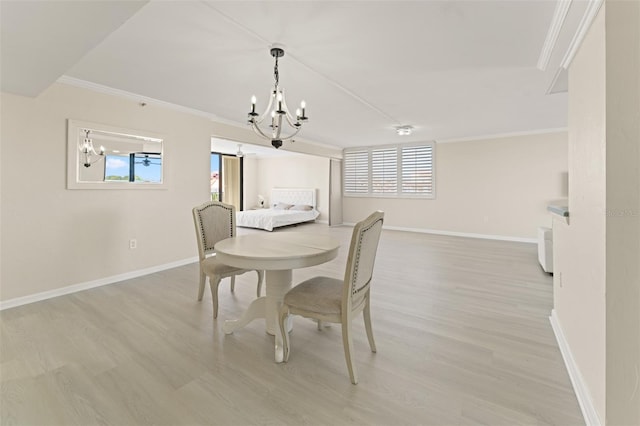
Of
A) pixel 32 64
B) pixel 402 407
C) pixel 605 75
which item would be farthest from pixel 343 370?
pixel 32 64

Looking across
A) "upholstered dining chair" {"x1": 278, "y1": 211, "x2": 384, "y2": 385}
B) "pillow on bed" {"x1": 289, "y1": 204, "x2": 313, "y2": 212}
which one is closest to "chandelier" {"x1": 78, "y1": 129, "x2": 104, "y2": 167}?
"upholstered dining chair" {"x1": 278, "y1": 211, "x2": 384, "y2": 385}

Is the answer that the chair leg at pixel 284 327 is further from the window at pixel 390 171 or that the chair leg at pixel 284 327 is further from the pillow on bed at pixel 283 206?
the pillow on bed at pixel 283 206

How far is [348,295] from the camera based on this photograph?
5.48 ft

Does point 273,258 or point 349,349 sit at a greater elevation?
point 273,258

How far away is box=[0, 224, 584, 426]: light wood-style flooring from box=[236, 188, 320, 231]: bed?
438 centimetres

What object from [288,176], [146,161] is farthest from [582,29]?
[288,176]

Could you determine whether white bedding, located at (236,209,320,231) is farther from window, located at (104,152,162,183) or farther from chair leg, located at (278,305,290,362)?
chair leg, located at (278,305,290,362)

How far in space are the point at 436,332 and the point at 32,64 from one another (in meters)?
3.63

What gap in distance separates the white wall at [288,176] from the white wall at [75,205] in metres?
5.05

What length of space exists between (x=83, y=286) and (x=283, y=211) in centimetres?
557

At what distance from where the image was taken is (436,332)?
2.27m

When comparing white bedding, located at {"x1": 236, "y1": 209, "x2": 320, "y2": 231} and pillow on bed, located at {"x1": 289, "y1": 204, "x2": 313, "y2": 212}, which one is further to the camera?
pillow on bed, located at {"x1": 289, "y1": 204, "x2": 313, "y2": 212}

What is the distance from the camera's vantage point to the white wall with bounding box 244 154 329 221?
900 centimetres

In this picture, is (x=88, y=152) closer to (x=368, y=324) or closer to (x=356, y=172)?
(x=368, y=324)
